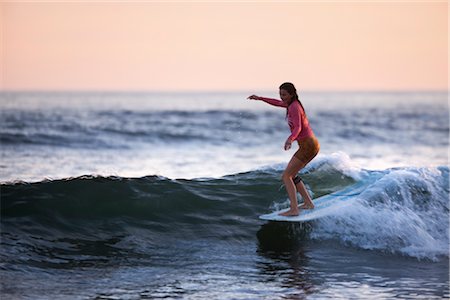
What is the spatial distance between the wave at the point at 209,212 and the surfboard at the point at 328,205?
79 millimetres

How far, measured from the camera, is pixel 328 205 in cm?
1073

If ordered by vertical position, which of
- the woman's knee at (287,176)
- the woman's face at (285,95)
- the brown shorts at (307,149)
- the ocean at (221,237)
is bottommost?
the ocean at (221,237)

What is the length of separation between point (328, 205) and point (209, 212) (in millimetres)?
1879

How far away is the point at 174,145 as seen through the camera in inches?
950

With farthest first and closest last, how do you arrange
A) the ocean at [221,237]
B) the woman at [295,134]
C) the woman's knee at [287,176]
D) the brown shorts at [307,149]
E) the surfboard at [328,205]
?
1. the surfboard at [328,205]
2. the woman's knee at [287,176]
3. the brown shorts at [307,149]
4. the woman at [295,134]
5. the ocean at [221,237]

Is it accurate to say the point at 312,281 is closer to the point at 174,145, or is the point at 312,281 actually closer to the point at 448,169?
the point at 448,169

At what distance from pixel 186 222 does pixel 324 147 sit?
15148 mm

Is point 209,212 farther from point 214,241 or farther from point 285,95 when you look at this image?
point 285,95

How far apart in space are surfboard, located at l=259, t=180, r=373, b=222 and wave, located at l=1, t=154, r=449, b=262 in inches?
3.1

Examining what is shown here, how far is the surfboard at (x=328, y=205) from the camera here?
10109mm

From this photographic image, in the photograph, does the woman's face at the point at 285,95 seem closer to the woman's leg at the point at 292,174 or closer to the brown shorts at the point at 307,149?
the brown shorts at the point at 307,149

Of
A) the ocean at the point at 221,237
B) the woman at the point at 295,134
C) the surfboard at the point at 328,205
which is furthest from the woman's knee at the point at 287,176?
the ocean at the point at 221,237

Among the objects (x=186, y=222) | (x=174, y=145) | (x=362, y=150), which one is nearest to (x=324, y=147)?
(x=362, y=150)

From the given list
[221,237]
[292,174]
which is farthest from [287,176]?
[221,237]
